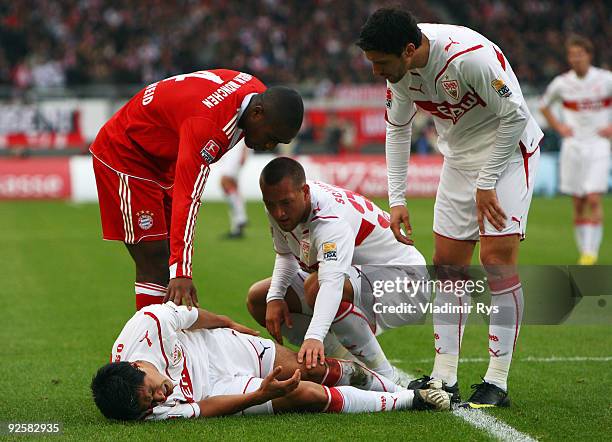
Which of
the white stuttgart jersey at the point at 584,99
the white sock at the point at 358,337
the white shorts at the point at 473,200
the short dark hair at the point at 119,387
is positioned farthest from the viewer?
the white stuttgart jersey at the point at 584,99

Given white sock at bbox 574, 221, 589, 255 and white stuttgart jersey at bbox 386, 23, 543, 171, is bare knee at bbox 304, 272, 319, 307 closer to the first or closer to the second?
white stuttgart jersey at bbox 386, 23, 543, 171

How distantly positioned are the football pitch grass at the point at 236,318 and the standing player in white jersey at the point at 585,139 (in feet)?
1.72

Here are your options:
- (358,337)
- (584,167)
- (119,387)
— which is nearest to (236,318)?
(358,337)

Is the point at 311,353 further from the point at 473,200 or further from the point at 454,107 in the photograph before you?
the point at 454,107

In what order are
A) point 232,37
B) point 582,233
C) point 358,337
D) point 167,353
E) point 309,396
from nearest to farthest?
1. point 167,353
2. point 309,396
3. point 358,337
4. point 582,233
5. point 232,37

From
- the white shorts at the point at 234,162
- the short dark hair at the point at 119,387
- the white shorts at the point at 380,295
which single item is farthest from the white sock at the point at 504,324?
the white shorts at the point at 234,162

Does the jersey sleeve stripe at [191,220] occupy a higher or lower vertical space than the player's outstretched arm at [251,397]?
higher

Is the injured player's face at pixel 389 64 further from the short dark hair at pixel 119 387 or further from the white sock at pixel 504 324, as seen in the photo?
the short dark hair at pixel 119 387

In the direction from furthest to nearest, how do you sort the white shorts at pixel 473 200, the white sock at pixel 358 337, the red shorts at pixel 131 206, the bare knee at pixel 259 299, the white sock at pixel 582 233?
the white sock at pixel 582 233
the bare knee at pixel 259 299
the red shorts at pixel 131 206
the white sock at pixel 358 337
the white shorts at pixel 473 200

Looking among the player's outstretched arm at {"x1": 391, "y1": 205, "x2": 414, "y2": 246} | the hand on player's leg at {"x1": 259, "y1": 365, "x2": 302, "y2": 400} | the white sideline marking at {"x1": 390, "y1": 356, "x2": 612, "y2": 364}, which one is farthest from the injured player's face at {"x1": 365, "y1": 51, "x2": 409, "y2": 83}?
the white sideline marking at {"x1": 390, "y1": 356, "x2": 612, "y2": 364}

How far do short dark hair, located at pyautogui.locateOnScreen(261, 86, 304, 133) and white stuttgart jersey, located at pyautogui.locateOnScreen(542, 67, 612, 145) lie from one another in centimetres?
712

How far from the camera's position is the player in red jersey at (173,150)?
15.9 feet

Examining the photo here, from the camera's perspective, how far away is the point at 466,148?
5.27 m

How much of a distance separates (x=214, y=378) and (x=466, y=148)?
6.09 feet
